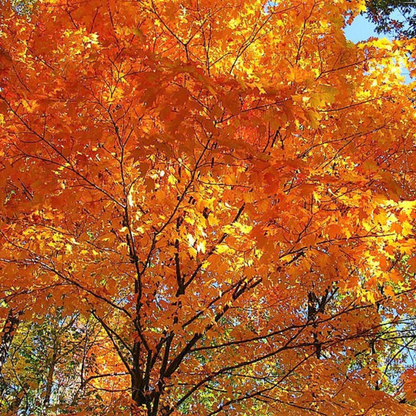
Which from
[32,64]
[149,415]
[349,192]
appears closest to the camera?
[349,192]

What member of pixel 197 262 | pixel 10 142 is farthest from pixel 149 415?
pixel 10 142

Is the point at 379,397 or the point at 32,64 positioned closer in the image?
the point at 32,64

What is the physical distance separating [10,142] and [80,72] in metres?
0.59

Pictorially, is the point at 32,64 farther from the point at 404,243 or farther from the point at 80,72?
the point at 404,243

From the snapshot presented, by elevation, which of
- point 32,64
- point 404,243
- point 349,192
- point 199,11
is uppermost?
point 32,64

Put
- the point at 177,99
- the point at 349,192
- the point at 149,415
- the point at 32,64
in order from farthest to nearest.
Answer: the point at 149,415, the point at 32,64, the point at 349,192, the point at 177,99

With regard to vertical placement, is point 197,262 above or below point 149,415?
above

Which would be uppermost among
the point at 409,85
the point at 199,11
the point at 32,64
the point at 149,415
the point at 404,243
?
the point at 409,85

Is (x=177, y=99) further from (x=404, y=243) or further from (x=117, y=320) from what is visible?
(x=117, y=320)

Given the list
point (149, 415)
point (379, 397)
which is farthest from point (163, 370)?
point (379, 397)

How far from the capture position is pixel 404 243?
2.23m

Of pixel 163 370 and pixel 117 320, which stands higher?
pixel 117 320

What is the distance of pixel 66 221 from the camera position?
11.1 ft

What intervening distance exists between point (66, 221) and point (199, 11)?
2.15 metres
